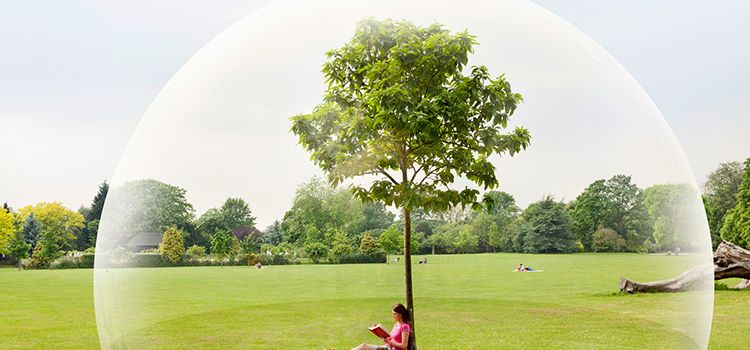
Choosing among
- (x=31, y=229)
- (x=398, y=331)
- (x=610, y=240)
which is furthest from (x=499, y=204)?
(x=31, y=229)

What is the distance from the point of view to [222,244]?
29.1 feet

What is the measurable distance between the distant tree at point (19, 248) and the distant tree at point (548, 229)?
4497cm

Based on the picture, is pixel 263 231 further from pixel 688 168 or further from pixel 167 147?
pixel 688 168

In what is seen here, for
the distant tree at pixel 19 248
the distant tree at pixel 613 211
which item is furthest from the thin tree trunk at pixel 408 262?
the distant tree at pixel 19 248

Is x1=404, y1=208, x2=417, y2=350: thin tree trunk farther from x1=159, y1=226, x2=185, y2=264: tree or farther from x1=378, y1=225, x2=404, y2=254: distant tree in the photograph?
x1=159, y1=226, x2=185, y2=264: tree

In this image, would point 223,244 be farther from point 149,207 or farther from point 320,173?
point 320,173

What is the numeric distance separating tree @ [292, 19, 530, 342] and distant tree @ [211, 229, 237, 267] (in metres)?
1.69

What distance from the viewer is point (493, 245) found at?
8.40m

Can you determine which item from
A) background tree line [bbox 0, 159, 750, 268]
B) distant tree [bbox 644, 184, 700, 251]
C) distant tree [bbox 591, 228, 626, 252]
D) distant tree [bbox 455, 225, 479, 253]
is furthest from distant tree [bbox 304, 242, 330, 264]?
distant tree [bbox 644, 184, 700, 251]

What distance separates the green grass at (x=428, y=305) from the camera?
26.6ft

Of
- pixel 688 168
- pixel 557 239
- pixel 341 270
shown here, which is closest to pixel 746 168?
pixel 688 168

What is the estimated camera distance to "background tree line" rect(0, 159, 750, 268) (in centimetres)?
823

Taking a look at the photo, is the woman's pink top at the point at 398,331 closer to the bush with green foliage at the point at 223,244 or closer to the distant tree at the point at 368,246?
the distant tree at the point at 368,246

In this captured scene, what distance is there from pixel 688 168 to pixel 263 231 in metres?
6.02
